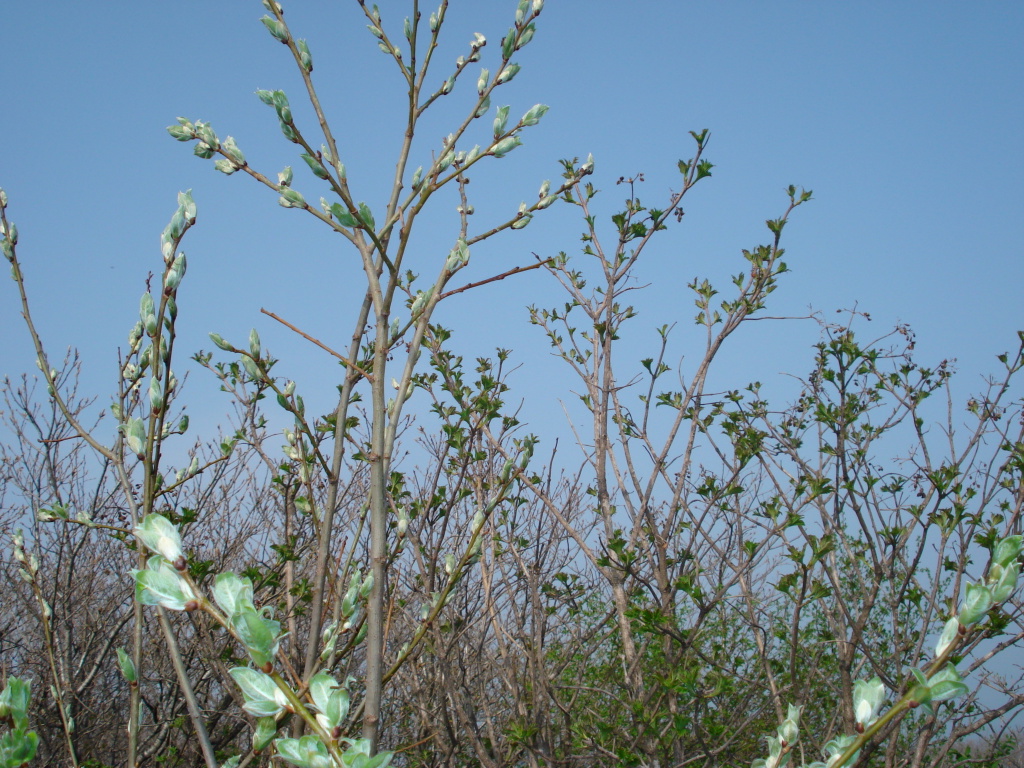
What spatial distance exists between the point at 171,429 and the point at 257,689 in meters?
1.10

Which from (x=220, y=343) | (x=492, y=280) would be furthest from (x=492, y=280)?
(x=220, y=343)

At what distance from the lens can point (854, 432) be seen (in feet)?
12.3

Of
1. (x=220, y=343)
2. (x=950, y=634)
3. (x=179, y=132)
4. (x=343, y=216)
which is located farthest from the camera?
(x=220, y=343)

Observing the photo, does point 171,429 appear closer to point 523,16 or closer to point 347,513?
point 523,16

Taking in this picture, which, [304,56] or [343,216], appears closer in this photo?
[343,216]

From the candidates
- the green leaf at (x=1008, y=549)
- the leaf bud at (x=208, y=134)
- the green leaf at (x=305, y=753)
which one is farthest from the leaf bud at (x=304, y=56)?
the green leaf at (x=1008, y=549)

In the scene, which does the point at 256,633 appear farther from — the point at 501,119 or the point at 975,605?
the point at 501,119

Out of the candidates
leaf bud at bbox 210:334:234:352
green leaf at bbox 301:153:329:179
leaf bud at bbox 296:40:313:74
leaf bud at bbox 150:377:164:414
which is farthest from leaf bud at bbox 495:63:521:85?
leaf bud at bbox 150:377:164:414

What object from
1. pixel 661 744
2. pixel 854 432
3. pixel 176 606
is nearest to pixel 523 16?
pixel 176 606

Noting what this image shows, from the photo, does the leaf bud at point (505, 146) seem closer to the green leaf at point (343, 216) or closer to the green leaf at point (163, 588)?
the green leaf at point (343, 216)

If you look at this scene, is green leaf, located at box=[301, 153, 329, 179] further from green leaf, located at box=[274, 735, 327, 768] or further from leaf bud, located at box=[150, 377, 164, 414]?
green leaf, located at box=[274, 735, 327, 768]

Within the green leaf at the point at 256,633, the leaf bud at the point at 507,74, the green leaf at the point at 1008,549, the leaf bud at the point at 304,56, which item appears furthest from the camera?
the leaf bud at the point at 507,74

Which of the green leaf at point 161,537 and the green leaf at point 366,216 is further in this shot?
the green leaf at point 366,216

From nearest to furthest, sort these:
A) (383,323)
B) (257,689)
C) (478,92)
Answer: (257,689), (383,323), (478,92)
